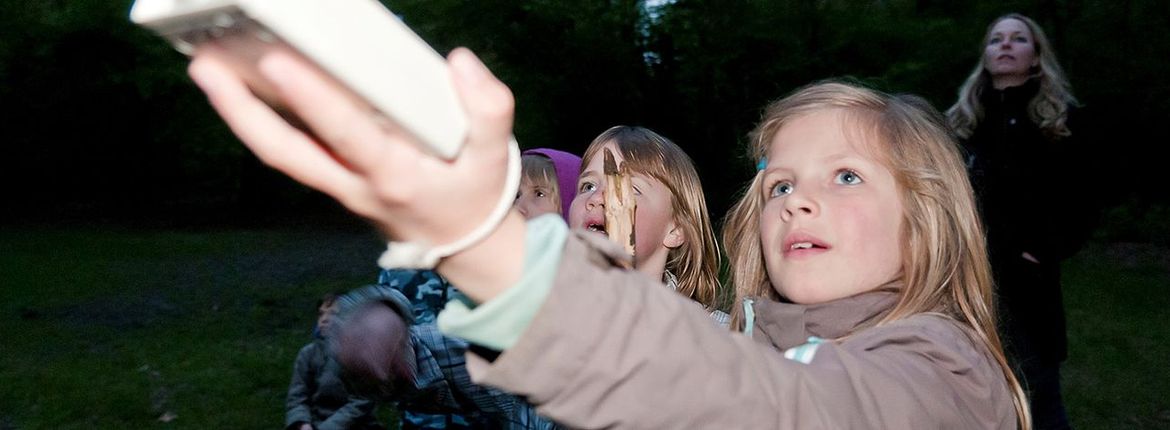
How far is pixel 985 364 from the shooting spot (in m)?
1.35

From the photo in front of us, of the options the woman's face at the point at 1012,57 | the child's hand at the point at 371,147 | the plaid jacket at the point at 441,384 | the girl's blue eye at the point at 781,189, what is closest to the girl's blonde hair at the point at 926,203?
the girl's blue eye at the point at 781,189

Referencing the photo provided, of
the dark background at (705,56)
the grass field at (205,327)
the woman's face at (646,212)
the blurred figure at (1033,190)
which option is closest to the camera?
the woman's face at (646,212)

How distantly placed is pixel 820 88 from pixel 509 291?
1081 millimetres

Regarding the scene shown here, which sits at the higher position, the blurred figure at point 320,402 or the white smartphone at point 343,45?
the white smartphone at point 343,45

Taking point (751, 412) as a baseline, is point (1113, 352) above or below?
below

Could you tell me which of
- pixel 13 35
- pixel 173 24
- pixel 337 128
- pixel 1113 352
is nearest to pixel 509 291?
pixel 337 128

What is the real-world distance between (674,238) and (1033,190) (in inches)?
66.7

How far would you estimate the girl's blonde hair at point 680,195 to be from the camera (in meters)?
3.13

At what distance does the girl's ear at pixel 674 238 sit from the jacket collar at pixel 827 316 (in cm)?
154

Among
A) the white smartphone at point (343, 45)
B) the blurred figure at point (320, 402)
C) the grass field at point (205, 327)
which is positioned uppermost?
the white smartphone at point (343, 45)

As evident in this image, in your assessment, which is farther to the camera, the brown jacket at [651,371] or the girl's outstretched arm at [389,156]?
the brown jacket at [651,371]

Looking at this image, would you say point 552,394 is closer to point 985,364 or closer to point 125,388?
point 985,364

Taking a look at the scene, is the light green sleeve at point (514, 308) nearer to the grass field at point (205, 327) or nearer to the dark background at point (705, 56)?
the grass field at point (205, 327)

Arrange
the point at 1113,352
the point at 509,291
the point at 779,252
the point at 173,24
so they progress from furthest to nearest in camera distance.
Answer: the point at 1113,352 → the point at 779,252 → the point at 509,291 → the point at 173,24
